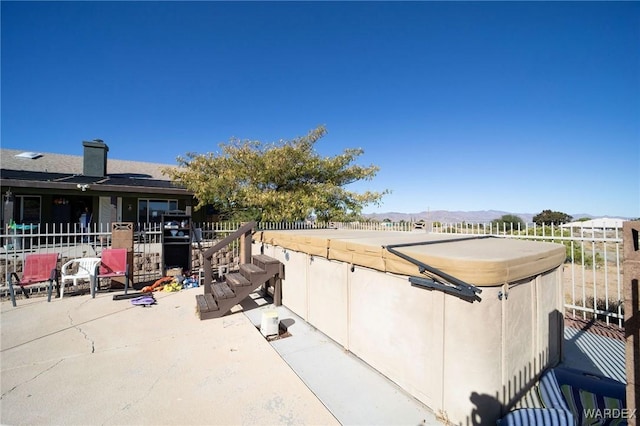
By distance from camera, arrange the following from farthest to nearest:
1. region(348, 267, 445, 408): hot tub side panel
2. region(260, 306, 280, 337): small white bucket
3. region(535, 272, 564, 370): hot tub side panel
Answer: region(260, 306, 280, 337): small white bucket < region(535, 272, 564, 370): hot tub side panel < region(348, 267, 445, 408): hot tub side panel

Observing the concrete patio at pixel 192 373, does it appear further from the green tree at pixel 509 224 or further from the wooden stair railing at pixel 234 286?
the green tree at pixel 509 224

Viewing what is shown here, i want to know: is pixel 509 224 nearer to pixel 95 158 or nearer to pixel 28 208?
pixel 95 158

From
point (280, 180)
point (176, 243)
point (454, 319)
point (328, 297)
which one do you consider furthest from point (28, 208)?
point (454, 319)

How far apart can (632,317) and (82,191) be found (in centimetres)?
1641

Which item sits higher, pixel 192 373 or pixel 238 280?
pixel 238 280

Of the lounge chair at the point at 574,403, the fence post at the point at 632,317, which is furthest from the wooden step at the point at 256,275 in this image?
the fence post at the point at 632,317

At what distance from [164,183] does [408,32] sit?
14.2 meters

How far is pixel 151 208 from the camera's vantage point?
14836 millimetres

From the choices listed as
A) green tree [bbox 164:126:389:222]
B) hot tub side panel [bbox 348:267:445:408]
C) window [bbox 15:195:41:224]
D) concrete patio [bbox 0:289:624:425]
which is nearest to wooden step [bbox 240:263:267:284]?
concrete patio [bbox 0:289:624:425]

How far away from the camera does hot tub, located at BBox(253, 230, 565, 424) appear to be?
85.5 inches

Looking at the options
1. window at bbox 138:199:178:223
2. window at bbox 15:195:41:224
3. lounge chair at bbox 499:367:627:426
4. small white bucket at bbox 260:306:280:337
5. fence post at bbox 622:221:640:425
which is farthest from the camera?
window at bbox 138:199:178:223

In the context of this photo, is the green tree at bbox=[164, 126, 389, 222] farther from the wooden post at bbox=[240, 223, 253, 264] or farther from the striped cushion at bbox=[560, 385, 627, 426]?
the striped cushion at bbox=[560, 385, 627, 426]

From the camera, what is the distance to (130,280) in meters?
7.05

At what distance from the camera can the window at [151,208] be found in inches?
576
